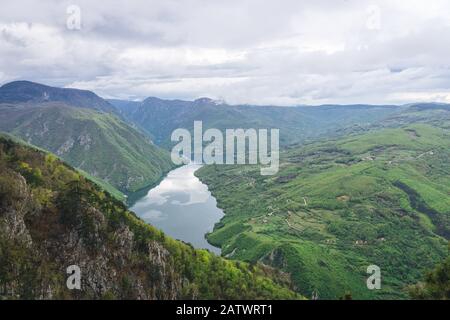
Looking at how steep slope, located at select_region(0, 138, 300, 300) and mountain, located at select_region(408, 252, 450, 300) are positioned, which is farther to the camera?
steep slope, located at select_region(0, 138, 300, 300)

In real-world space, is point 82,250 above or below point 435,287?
above

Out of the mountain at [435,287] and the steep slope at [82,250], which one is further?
the steep slope at [82,250]

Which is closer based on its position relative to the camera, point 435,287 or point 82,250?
point 435,287

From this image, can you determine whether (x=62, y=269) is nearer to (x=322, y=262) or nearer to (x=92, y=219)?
(x=92, y=219)
